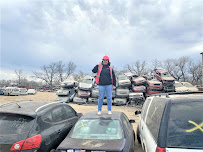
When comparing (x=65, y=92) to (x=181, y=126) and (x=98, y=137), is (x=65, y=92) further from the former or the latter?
(x=181, y=126)

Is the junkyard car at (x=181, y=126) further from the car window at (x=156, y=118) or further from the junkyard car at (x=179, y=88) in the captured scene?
the junkyard car at (x=179, y=88)

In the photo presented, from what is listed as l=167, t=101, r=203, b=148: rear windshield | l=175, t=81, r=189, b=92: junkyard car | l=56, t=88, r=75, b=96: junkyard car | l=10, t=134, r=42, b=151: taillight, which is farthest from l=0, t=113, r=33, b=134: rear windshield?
l=56, t=88, r=75, b=96: junkyard car

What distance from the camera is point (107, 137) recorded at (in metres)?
2.96

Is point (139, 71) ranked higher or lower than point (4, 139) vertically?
higher

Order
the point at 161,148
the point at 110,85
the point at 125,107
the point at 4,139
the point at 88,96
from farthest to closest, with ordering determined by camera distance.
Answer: the point at 88,96 → the point at 125,107 → the point at 110,85 → the point at 4,139 → the point at 161,148

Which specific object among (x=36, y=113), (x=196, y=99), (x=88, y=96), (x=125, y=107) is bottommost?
(x=125, y=107)

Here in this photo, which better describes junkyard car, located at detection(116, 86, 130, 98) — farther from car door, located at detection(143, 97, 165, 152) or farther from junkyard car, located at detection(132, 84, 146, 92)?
car door, located at detection(143, 97, 165, 152)

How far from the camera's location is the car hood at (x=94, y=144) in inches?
101

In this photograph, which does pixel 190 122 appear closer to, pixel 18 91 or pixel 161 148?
pixel 161 148

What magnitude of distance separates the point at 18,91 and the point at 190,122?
28903 millimetres

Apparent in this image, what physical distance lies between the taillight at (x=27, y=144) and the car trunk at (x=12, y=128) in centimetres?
7

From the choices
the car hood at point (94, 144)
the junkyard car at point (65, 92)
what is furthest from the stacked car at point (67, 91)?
the car hood at point (94, 144)

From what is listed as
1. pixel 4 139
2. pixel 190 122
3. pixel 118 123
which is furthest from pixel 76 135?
pixel 190 122

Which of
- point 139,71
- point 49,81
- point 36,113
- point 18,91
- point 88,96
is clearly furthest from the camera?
point 49,81
